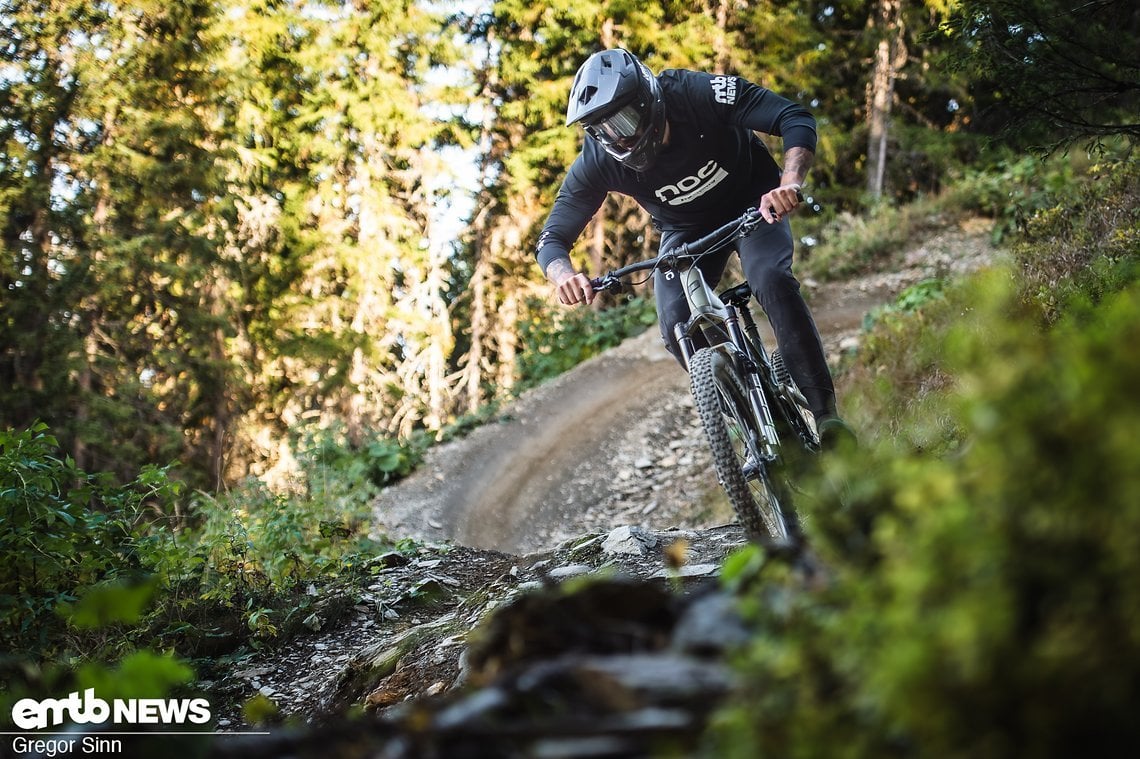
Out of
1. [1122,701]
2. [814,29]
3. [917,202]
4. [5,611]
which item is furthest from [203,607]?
[814,29]

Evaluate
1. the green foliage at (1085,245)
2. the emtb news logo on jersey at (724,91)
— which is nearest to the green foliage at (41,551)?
the emtb news logo on jersey at (724,91)

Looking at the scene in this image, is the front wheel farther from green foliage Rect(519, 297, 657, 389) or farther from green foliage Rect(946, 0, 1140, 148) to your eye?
green foliage Rect(519, 297, 657, 389)

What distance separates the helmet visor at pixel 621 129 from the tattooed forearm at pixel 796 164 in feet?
2.64

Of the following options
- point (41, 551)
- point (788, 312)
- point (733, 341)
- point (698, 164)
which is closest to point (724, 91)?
point (698, 164)

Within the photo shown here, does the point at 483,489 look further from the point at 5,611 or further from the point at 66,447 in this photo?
the point at 5,611

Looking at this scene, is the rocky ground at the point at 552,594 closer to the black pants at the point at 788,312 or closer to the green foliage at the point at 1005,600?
the green foliage at the point at 1005,600

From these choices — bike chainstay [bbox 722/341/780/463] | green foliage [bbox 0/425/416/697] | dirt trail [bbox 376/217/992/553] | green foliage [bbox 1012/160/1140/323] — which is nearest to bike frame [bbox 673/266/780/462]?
bike chainstay [bbox 722/341/780/463]

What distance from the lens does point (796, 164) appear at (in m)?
4.41

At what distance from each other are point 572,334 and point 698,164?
11.2 meters

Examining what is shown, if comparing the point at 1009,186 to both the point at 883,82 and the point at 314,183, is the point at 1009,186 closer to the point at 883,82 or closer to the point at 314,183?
the point at 883,82

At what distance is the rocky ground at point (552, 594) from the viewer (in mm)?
1238

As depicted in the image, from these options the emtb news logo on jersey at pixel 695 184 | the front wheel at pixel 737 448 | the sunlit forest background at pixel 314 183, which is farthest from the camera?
the sunlit forest background at pixel 314 183

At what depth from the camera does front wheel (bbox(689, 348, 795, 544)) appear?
3.92 metres

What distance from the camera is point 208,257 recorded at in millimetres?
13688
